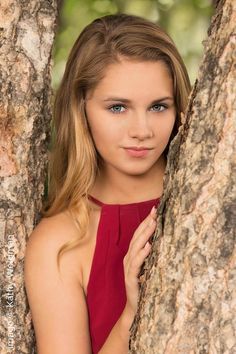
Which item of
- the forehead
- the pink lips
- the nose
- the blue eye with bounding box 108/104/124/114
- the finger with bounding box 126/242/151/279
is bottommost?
the finger with bounding box 126/242/151/279

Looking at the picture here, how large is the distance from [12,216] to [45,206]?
21 centimetres

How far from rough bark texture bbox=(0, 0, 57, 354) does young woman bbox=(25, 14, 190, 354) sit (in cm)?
5

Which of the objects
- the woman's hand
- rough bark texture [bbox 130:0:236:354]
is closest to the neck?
the woman's hand

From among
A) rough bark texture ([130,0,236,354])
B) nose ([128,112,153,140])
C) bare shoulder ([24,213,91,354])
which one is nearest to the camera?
rough bark texture ([130,0,236,354])

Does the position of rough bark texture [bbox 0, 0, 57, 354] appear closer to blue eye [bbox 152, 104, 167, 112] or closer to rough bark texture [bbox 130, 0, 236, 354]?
blue eye [bbox 152, 104, 167, 112]

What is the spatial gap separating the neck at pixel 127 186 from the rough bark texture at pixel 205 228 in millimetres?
965

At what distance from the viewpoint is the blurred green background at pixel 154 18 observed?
157 inches

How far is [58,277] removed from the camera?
2797 millimetres

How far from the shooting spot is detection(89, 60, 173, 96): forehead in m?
2.71

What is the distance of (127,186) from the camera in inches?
114

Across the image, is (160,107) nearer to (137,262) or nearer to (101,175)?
(101,175)

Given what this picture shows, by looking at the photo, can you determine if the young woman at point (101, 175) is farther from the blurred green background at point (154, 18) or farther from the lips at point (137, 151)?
the blurred green background at point (154, 18)

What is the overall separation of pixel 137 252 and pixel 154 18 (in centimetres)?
206

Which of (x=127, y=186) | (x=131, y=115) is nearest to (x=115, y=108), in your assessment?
(x=131, y=115)
